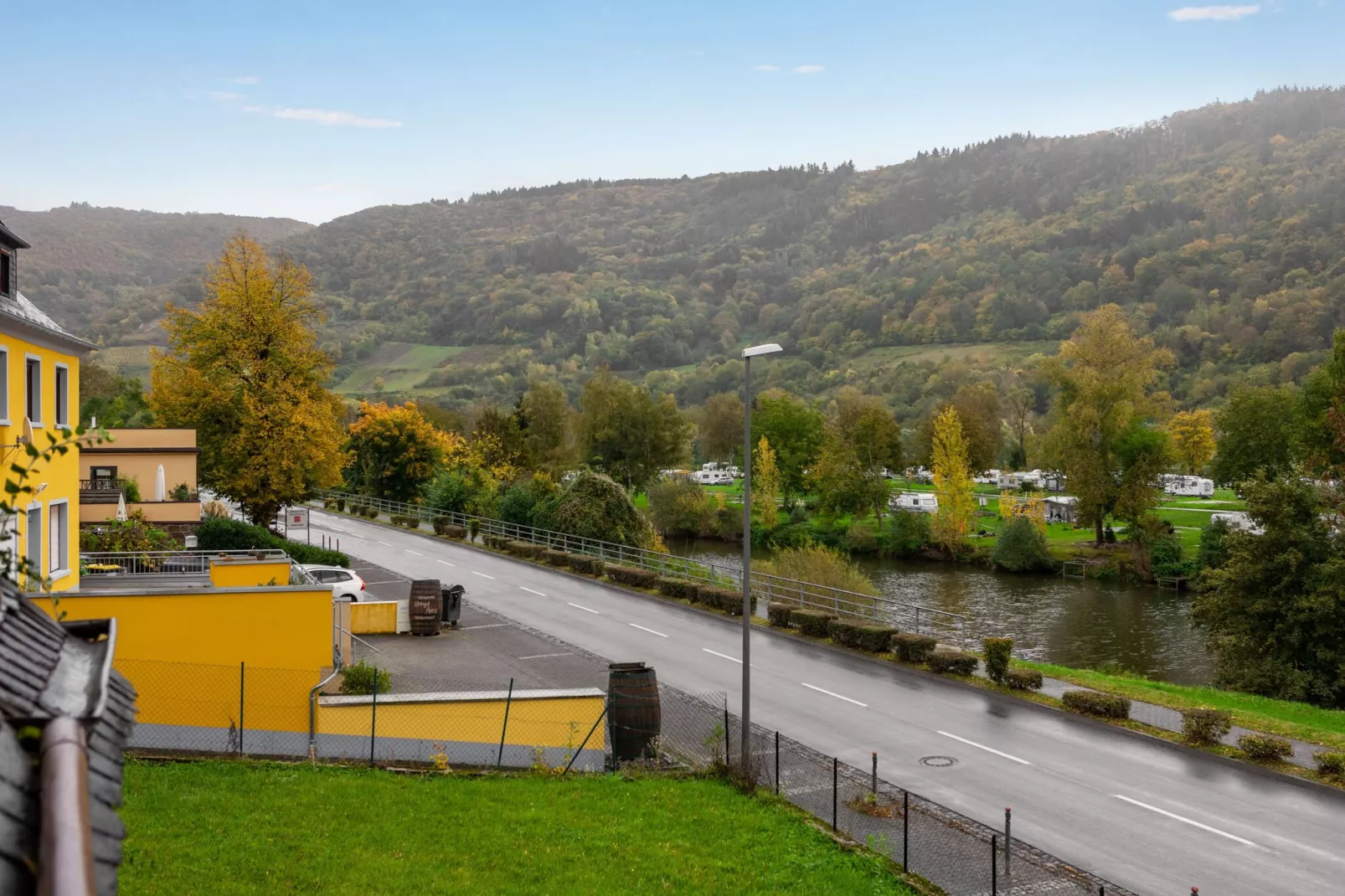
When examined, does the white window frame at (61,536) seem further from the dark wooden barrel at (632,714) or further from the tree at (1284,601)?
the tree at (1284,601)

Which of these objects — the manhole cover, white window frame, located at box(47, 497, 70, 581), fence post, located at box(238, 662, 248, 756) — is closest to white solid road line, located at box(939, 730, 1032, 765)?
the manhole cover

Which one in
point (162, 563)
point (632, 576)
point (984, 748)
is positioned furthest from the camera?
point (632, 576)

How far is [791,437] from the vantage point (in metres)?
85.7

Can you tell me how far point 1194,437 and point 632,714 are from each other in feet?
316

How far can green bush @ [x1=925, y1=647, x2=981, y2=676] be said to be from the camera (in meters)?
24.8

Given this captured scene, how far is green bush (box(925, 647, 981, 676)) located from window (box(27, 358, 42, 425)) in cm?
1980

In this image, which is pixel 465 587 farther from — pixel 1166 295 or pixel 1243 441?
pixel 1166 295

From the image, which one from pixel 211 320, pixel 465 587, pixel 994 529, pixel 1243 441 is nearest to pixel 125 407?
pixel 211 320

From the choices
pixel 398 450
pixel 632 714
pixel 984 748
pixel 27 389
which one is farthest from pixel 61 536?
pixel 398 450

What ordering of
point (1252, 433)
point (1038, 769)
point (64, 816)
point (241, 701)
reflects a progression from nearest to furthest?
point (64, 816) → point (241, 701) → point (1038, 769) → point (1252, 433)

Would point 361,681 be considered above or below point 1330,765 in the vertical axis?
above

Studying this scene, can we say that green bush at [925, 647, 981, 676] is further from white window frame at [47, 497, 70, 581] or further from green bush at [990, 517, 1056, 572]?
green bush at [990, 517, 1056, 572]

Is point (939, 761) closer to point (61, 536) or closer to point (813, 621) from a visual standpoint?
point (813, 621)

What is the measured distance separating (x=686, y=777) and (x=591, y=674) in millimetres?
7726
